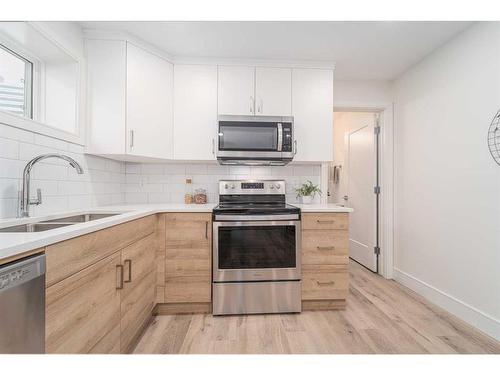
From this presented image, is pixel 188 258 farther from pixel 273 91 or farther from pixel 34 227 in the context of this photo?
pixel 273 91

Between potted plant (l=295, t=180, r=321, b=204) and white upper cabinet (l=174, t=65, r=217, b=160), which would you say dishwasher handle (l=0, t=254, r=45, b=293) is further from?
potted plant (l=295, t=180, r=321, b=204)

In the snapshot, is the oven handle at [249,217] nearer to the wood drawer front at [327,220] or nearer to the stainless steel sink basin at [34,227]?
the wood drawer front at [327,220]

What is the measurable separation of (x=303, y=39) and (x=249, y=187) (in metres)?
1.43

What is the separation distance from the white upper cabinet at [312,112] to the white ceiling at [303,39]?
0.18 m

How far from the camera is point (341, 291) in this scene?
Result: 85.7 inches

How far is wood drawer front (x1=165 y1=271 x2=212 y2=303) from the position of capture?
2.08 meters

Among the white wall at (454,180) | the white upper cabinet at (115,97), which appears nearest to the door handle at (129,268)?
the white upper cabinet at (115,97)

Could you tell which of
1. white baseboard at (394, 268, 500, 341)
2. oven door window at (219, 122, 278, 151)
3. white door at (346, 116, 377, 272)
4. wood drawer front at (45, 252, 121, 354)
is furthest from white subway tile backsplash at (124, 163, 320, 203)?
white baseboard at (394, 268, 500, 341)

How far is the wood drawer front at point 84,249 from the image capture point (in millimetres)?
937

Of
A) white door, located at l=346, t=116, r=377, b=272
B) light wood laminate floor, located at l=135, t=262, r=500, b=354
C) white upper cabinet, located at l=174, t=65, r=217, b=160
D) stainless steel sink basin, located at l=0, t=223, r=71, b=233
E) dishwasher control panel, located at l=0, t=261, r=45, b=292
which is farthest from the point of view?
white door, located at l=346, t=116, r=377, b=272

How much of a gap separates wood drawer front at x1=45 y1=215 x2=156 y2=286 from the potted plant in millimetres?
1649

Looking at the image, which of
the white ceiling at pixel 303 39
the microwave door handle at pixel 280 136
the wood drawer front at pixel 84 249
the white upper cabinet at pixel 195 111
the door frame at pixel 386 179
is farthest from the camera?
the door frame at pixel 386 179

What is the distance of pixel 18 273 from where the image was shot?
0.78 metres
